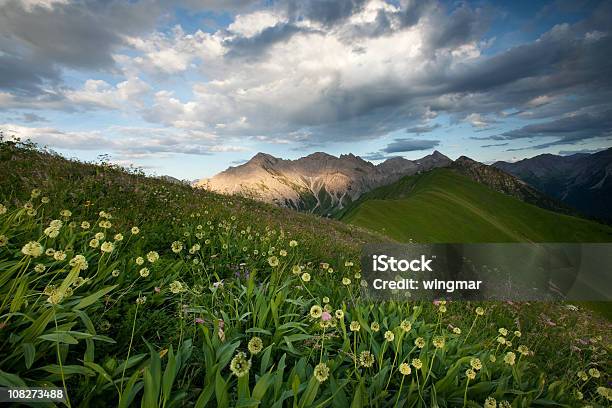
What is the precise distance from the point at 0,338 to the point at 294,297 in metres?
2.99

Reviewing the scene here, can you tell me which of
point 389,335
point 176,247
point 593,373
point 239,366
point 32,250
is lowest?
point 593,373

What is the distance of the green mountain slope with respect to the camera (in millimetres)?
67812

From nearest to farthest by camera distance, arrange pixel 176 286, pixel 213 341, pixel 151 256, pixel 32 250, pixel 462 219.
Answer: pixel 32 250 < pixel 213 341 < pixel 176 286 < pixel 151 256 < pixel 462 219

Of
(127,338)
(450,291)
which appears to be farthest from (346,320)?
(450,291)

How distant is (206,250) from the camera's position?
6.65 m

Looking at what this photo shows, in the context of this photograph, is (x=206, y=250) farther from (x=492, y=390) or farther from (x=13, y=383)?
(x=492, y=390)

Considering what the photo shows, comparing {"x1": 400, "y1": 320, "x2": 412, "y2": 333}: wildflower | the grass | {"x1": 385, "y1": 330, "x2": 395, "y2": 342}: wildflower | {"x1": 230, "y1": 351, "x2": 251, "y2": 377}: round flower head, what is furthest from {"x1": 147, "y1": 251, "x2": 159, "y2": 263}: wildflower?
{"x1": 400, "y1": 320, "x2": 412, "y2": 333}: wildflower

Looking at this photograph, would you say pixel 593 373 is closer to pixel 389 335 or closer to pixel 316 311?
pixel 389 335

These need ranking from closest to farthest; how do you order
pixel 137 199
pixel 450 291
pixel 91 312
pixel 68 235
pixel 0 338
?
pixel 0 338 → pixel 91 312 → pixel 68 235 → pixel 137 199 → pixel 450 291

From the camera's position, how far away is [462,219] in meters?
89.1

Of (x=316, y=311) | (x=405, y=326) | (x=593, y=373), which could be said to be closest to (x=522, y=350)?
(x=593, y=373)

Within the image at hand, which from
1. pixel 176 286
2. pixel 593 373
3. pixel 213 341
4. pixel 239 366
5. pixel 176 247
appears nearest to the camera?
pixel 239 366

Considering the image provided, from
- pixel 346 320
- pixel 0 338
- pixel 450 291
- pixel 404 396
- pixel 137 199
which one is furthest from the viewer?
pixel 450 291

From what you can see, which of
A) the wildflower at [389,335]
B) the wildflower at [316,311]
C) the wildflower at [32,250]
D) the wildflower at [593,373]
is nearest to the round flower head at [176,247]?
the wildflower at [32,250]
